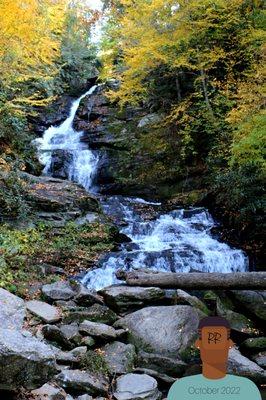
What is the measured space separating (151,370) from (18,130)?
10.6m

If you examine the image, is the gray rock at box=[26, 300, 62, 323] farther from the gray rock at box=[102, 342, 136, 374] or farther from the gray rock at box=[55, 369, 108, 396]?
the gray rock at box=[55, 369, 108, 396]

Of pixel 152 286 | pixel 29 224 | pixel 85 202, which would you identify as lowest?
pixel 152 286

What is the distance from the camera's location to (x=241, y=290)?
7773 mm

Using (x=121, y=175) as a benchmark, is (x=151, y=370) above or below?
below

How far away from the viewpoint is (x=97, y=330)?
6109 mm

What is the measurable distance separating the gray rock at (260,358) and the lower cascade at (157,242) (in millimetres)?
3367

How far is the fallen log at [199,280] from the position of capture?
279 inches

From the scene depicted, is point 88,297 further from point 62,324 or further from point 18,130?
point 18,130

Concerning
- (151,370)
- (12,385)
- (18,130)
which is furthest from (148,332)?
(18,130)

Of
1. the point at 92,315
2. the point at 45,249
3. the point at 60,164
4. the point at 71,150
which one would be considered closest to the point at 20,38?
the point at 60,164

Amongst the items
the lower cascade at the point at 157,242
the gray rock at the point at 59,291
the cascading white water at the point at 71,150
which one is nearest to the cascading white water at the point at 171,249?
the lower cascade at the point at 157,242

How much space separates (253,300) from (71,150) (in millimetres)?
11686

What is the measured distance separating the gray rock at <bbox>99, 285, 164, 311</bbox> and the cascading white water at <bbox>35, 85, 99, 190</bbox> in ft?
29.5

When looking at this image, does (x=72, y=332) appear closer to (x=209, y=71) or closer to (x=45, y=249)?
(x=45, y=249)
